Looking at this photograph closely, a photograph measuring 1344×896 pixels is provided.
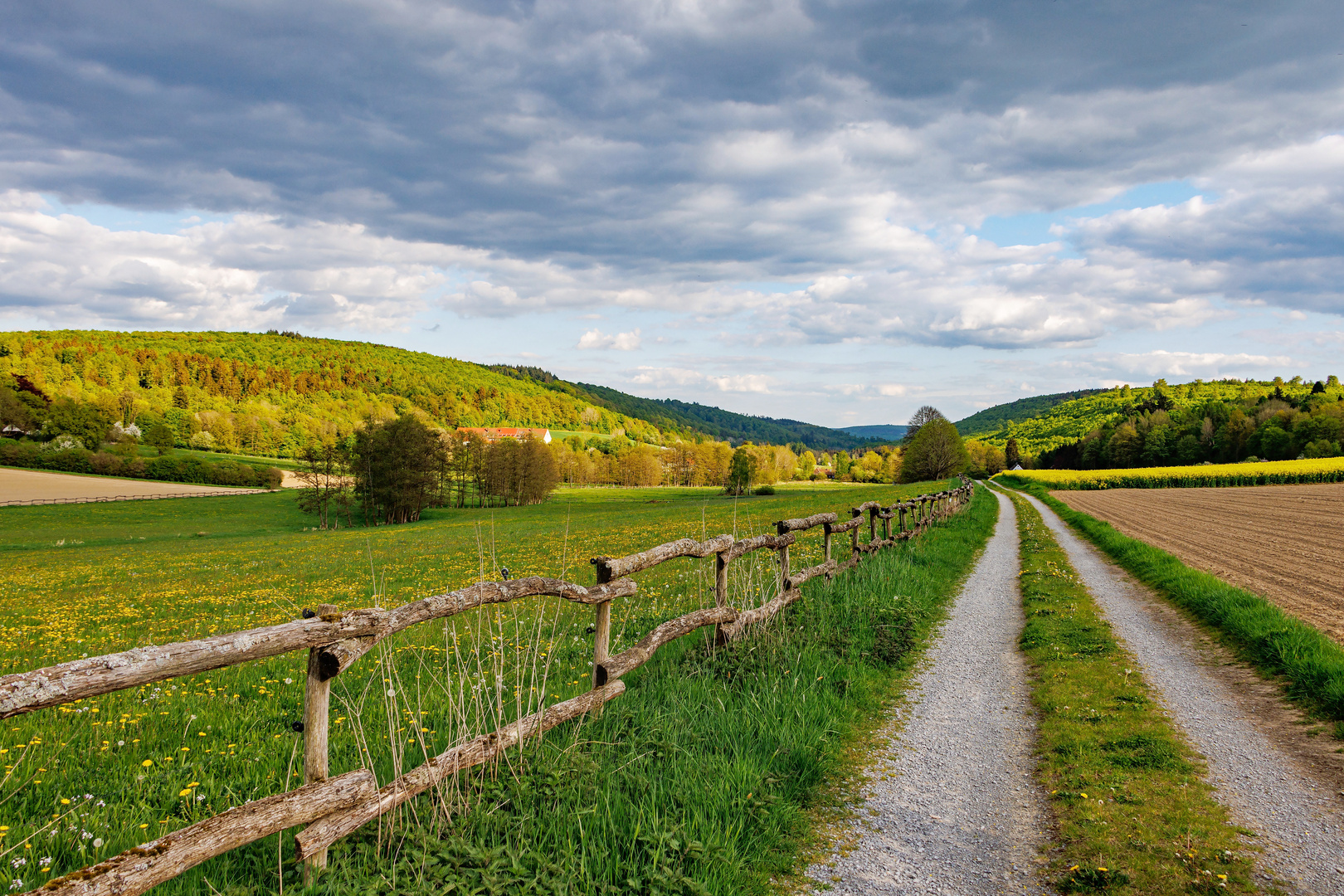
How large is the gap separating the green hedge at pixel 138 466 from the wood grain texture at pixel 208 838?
10667cm

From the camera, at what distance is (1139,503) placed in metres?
42.6

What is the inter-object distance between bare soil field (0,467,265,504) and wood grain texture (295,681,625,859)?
86.5 metres

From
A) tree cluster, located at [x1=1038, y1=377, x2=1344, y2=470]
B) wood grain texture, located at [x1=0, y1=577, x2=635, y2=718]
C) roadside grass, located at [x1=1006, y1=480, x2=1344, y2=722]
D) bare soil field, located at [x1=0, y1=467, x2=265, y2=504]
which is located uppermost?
tree cluster, located at [x1=1038, y1=377, x2=1344, y2=470]

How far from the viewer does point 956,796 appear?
499 cm

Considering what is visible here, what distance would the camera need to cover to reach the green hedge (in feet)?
284

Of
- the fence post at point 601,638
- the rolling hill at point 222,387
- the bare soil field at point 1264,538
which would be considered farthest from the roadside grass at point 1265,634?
the rolling hill at point 222,387

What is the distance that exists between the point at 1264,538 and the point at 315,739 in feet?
94.9

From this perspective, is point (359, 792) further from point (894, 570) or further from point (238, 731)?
point (894, 570)

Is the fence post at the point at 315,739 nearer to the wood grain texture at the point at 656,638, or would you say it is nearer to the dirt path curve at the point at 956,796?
the wood grain texture at the point at 656,638

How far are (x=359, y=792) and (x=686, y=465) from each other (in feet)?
492

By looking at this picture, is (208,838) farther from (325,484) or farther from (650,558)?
(325,484)

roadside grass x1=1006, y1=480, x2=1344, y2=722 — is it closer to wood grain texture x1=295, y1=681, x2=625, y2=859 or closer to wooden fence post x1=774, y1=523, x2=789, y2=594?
wooden fence post x1=774, y1=523, x2=789, y2=594

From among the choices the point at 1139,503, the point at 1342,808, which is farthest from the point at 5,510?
the point at 1139,503

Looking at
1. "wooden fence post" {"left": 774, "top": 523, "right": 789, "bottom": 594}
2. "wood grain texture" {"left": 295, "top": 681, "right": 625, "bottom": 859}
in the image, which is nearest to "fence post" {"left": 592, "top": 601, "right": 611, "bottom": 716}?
"wood grain texture" {"left": 295, "top": 681, "right": 625, "bottom": 859}
